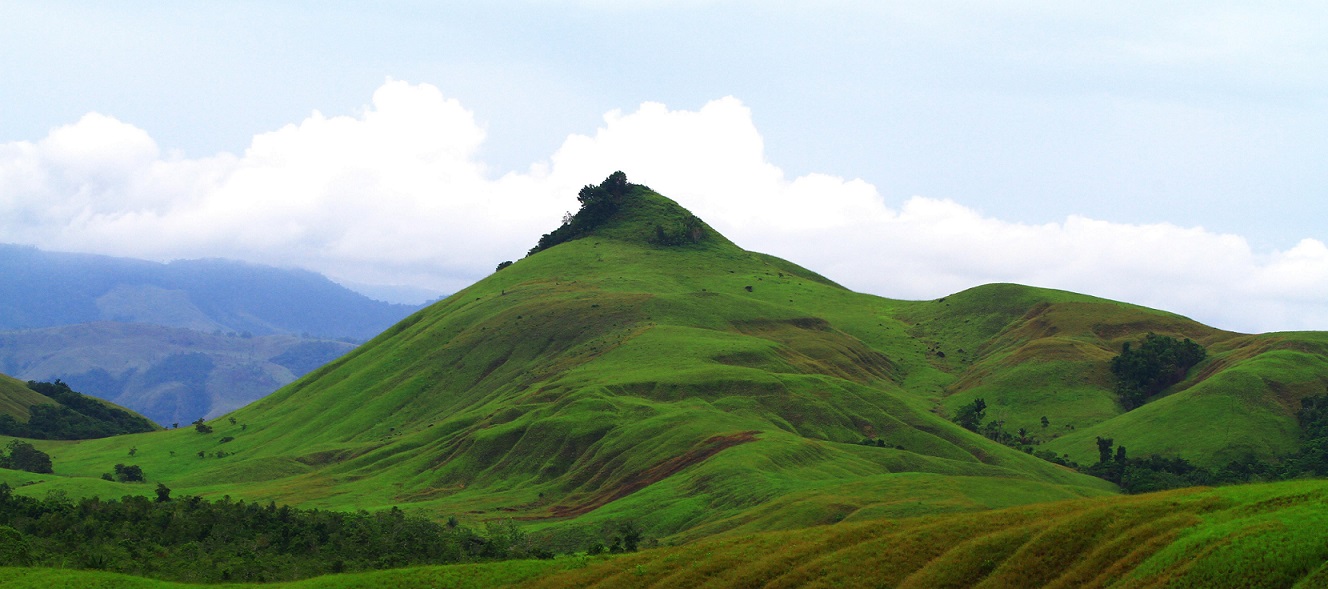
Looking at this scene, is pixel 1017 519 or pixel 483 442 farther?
pixel 483 442

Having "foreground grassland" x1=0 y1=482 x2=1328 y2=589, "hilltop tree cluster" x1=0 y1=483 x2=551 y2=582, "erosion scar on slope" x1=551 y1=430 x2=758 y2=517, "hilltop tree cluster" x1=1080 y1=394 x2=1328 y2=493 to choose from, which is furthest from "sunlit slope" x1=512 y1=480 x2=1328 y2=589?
"hilltop tree cluster" x1=1080 y1=394 x2=1328 y2=493

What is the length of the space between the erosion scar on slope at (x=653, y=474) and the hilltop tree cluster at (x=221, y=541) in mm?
19744

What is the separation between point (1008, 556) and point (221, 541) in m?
85.3

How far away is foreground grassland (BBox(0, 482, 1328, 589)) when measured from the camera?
52188mm

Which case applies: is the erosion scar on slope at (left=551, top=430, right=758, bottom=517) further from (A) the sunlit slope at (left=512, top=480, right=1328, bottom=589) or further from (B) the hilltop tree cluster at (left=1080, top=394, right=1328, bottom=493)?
(A) the sunlit slope at (left=512, top=480, right=1328, bottom=589)

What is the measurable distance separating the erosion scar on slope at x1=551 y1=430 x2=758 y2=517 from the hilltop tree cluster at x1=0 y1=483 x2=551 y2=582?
19.7 meters

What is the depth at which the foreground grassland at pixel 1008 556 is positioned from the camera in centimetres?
5219

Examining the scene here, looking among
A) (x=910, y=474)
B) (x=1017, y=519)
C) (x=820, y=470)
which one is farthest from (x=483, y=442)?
(x=1017, y=519)

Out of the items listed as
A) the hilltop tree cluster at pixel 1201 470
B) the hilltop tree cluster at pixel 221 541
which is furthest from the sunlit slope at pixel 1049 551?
the hilltop tree cluster at pixel 1201 470

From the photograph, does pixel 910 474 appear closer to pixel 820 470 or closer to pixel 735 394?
pixel 820 470

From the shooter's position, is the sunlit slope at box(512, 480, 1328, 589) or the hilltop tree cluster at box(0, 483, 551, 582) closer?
the sunlit slope at box(512, 480, 1328, 589)

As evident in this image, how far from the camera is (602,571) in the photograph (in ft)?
261

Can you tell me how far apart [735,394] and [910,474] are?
56.0 meters

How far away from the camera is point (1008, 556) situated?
65.0 meters
